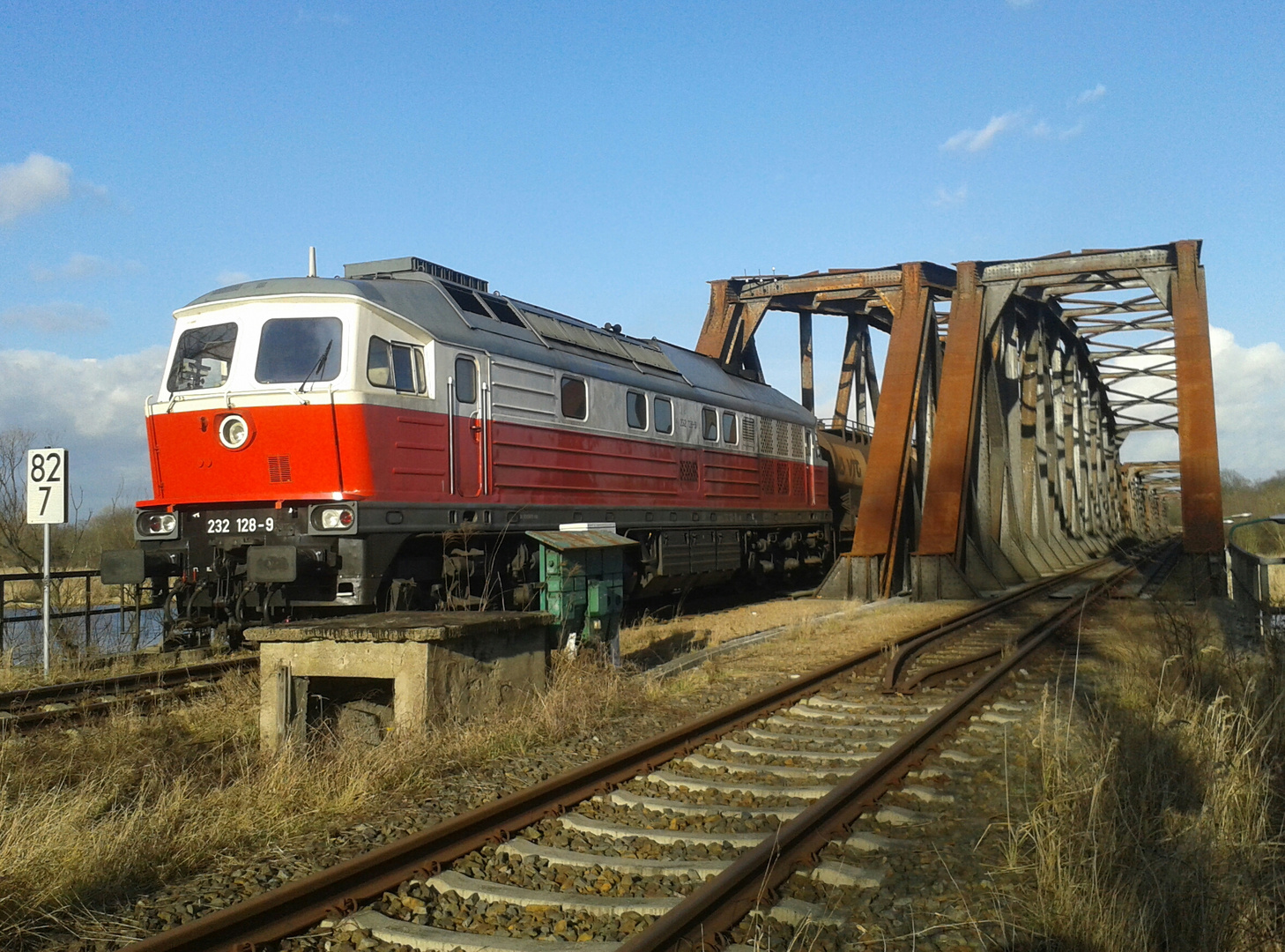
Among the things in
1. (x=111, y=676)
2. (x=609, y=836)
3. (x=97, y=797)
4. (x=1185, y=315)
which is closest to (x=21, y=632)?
(x=111, y=676)

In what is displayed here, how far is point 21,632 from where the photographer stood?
1441 cm

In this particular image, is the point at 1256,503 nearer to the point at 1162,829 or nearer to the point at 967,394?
the point at 967,394

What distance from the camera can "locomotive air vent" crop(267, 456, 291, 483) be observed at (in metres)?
9.71

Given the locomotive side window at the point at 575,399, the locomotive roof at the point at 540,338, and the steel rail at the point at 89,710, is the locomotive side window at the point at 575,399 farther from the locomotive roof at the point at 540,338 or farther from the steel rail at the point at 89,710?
the steel rail at the point at 89,710

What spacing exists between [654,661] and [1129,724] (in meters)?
5.35

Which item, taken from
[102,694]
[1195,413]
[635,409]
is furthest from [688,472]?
[1195,413]

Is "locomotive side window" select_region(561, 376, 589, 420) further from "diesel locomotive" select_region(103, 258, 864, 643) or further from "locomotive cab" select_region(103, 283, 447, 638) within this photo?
"locomotive cab" select_region(103, 283, 447, 638)

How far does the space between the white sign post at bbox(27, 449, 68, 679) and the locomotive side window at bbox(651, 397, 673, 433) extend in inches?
284

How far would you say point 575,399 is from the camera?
1267 cm

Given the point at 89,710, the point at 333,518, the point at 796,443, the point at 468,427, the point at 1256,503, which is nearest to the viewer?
the point at 89,710

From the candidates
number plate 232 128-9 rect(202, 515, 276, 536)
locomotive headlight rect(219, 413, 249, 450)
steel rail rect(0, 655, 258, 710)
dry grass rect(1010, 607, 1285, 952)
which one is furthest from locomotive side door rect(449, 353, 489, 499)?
dry grass rect(1010, 607, 1285, 952)

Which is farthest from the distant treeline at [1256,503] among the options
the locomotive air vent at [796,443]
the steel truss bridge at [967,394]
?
the locomotive air vent at [796,443]

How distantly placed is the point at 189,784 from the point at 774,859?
3298mm

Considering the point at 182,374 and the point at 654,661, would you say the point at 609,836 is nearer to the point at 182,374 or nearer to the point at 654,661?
the point at 654,661
